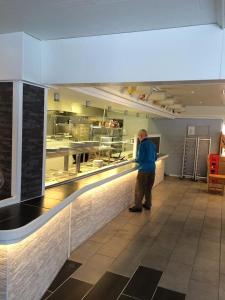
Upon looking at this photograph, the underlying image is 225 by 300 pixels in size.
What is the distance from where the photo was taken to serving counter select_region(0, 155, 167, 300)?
6.81ft

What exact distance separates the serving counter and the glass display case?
1.30 feet

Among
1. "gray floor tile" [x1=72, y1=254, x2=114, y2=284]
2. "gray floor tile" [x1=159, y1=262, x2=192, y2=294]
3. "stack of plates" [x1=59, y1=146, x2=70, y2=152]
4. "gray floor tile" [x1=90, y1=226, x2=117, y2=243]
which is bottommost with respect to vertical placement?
"gray floor tile" [x1=159, y1=262, x2=192, y2=294]

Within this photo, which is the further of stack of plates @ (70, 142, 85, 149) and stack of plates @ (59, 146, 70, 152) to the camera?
stack of plates @ (70, 142, 85, 149)

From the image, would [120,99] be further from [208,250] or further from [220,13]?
[220,13]

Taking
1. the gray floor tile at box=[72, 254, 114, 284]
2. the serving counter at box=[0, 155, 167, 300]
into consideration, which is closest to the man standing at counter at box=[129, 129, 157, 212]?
the serving counter at box=[0, 155, 167, 300]

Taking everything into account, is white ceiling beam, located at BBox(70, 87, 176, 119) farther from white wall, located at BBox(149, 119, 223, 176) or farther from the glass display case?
white wall, located at BBox(149, 119, 223, 176)

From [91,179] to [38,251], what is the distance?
168 cm

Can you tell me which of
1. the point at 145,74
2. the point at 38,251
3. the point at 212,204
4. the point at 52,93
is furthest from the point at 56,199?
the point at 212,204

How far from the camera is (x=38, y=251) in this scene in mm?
2445

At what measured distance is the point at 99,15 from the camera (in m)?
2.07

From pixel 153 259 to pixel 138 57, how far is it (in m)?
2.37

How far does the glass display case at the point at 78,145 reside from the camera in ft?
13.2

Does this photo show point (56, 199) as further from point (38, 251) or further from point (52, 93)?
point (52, 93)

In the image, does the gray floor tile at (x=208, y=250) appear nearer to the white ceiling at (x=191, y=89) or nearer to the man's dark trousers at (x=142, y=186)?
the man's dark trousers at (x=142, y=186)
